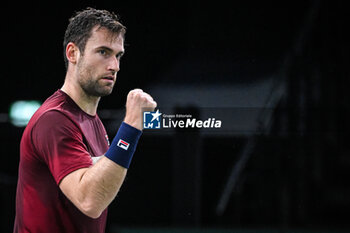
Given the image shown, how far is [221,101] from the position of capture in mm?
4559

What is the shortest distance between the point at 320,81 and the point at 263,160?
1.01 m

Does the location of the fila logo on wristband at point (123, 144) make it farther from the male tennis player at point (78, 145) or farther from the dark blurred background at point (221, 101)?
the dark blurred background at point (221, 101)

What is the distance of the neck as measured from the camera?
212 centimetres

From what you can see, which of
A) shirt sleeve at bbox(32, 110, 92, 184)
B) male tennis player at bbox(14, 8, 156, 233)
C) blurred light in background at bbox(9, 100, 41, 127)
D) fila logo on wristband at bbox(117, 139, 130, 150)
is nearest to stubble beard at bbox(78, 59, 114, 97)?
male tennis player at bbox(14, 8, 156, 233)

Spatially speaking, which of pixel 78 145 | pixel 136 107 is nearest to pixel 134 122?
pixel 136 107

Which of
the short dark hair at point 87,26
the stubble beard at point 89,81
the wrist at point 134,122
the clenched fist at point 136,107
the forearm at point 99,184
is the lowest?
the forearm at point 99,184

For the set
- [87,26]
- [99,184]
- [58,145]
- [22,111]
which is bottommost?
[99,184]

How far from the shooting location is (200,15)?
468 centimetres

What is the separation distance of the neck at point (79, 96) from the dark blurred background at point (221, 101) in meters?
2.27

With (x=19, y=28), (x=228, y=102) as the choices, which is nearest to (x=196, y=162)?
(x=228, y=102)

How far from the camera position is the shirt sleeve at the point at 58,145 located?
173cm

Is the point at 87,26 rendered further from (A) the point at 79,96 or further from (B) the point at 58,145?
(B) the point at 58,145

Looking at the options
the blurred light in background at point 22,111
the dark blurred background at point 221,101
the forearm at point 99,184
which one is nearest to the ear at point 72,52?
the forearm at point 99,184

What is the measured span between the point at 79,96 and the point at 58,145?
1.45 ft
